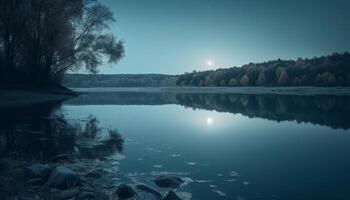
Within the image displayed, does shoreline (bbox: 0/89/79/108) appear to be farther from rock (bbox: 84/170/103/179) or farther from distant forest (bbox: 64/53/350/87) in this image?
distant forest (bbox: 64/53/350/87)

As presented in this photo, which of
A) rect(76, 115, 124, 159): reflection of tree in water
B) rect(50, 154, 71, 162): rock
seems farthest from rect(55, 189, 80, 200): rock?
rect(76, 115, 124, 159): reflection of tree in water

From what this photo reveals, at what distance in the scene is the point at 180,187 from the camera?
8.73 metres

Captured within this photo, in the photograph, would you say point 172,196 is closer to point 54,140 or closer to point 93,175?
point 93,175

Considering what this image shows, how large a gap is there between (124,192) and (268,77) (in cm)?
13949

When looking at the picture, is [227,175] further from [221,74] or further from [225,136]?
[221,74]

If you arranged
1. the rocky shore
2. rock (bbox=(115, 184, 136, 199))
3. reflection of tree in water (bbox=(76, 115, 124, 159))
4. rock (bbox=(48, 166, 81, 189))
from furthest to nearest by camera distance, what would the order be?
reflection of tree in water (bbox=(76, 115, 124, 159)) → rock (bbox=(48, 166, 81, 189)) → rock (bbox=(115, 184, 136, 199)) → the rocky shore

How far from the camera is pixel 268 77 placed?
141125 millimetres

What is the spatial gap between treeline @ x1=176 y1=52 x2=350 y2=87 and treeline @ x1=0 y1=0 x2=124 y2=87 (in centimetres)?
8527

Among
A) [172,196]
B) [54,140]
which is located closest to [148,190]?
[172,196]

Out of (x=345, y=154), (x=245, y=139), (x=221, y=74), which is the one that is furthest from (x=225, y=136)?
(x=221, y=74)

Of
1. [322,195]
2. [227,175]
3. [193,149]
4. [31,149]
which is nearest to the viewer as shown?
[322,195]

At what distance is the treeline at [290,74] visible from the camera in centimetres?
11369

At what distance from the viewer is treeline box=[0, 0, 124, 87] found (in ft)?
119

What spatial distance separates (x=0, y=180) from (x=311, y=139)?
1329 cm
